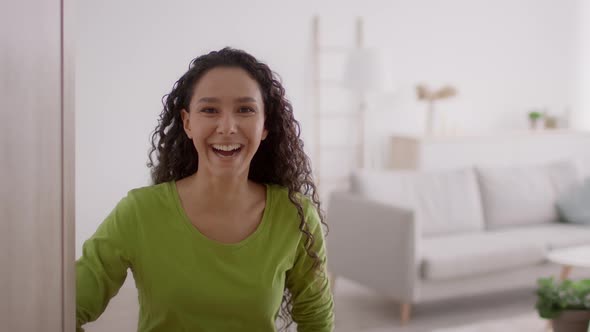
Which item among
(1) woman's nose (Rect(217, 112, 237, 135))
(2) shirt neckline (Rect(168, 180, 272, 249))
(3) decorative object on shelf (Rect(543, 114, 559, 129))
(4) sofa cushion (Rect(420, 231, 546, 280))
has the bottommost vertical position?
(4) sofa cushion (Rect(420, 231, 546, 280))

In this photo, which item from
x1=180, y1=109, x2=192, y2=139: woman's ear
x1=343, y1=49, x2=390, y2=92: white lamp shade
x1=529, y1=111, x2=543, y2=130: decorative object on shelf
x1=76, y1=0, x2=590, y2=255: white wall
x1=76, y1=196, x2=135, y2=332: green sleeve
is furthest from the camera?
x1=529, y1=111, x2=543, y2=130: decorative object on shelf

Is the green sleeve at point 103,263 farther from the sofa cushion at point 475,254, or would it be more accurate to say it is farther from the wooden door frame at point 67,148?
the sofa cushion at point 475,254

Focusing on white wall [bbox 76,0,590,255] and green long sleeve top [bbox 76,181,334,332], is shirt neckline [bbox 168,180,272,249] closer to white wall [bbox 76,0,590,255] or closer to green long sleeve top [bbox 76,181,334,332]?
green long sleeve top [bbox 76,181,334,332]

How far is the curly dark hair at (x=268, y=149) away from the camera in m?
1.40

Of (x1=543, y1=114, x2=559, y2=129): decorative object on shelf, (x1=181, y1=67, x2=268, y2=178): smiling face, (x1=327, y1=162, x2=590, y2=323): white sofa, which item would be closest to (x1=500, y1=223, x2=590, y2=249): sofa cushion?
(x1=327, y1=162, x2=590, y2=323): white sofa

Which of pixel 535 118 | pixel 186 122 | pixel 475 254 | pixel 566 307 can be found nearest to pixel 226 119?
pixel 186 122


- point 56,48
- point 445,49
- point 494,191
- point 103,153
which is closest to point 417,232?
point 494,191

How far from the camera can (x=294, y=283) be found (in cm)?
147

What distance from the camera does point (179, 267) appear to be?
130 cm

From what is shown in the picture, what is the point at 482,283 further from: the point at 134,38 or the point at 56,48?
the point at 56,48

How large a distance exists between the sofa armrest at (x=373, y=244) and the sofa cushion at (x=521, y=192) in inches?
37.6

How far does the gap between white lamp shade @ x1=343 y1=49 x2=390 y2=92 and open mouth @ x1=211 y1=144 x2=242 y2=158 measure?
4131mm

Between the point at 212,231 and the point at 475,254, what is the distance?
318cm

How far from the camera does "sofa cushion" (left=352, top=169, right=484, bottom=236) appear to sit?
455cm
